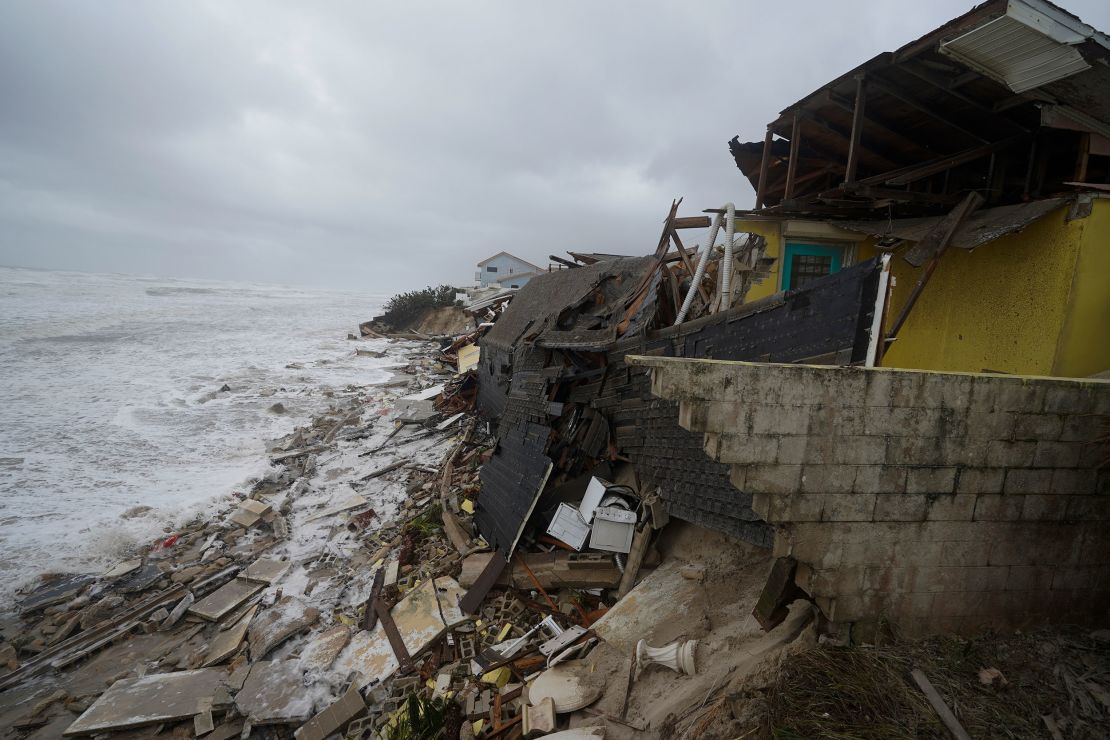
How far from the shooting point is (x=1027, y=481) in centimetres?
317

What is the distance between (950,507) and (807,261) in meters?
5.42

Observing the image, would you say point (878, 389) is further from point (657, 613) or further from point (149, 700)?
point (149, 700)

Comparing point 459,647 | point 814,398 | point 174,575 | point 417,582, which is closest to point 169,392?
point 174,575

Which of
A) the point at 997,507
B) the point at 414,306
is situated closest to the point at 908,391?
the point at 997,507

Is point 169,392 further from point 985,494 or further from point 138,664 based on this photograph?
point 985,494

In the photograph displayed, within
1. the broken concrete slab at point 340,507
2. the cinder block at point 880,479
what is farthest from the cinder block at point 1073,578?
the broken concrete slab at point 340,507

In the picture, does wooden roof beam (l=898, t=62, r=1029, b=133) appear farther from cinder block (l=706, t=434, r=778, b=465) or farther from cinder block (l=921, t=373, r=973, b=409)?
cinder block (l=706, t=434, r=778, b=465)

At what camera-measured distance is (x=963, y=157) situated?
5.62 meters

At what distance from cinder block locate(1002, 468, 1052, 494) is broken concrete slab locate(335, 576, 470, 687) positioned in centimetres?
551

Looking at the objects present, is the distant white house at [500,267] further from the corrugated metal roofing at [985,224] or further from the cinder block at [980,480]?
the cinder block at [980,480]

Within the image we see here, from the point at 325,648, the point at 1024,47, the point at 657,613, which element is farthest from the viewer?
the point at 325,648

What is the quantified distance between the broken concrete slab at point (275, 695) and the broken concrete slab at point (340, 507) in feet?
11.4

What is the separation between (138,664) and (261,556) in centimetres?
207

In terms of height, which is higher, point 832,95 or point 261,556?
point 832,95
